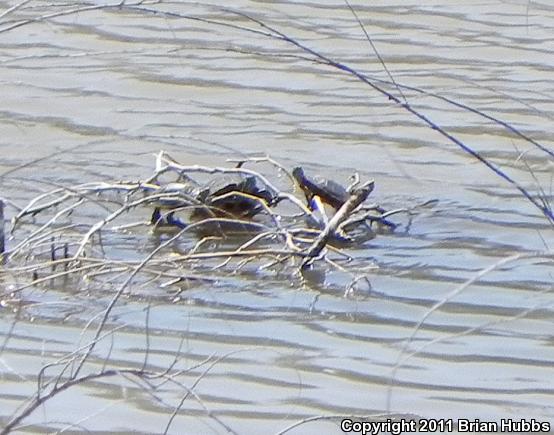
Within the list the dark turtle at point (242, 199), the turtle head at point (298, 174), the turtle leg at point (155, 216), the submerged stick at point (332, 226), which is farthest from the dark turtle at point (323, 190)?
the turtle leg at point (155, 216)

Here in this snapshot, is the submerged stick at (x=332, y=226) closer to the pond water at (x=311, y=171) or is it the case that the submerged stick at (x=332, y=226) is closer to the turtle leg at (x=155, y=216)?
the pond water at (x=311, y=171)

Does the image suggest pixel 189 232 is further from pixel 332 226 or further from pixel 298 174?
pixel 332 226

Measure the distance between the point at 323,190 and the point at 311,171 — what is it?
1.72 feet

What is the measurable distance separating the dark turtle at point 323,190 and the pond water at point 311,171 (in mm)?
201

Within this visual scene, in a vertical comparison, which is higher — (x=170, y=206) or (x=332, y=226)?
(x=332, y=226)

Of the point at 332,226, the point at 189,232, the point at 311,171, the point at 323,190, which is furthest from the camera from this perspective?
the point at 311,171

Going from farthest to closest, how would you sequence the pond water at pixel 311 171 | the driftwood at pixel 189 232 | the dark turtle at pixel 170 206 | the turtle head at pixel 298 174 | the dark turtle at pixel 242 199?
the turtle head at pixel 298 174 → the dark turtle at pixel 242 199 → the dark turtle at pixel 170 206 → the driftwood at pixel 189 232 → the pond water at pixel 311 171

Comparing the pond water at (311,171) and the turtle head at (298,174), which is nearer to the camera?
the pond water at (311,171)

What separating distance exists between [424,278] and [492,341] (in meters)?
0.57

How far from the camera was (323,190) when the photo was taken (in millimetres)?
4852

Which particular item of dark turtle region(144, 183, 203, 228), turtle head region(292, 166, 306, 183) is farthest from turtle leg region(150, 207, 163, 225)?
turtle head region(292, 166, 306, 183)

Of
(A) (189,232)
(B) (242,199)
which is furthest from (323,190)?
(A) (189,232)

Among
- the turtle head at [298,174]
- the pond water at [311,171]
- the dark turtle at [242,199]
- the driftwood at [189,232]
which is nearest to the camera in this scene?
the pond water at [311,171]

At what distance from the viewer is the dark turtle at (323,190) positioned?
4848 millimetres
